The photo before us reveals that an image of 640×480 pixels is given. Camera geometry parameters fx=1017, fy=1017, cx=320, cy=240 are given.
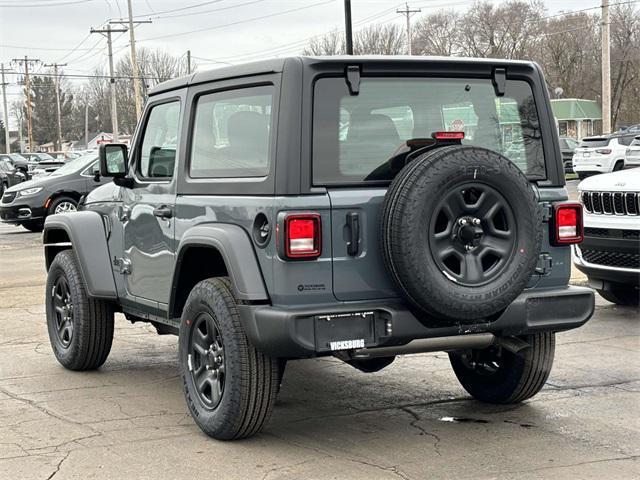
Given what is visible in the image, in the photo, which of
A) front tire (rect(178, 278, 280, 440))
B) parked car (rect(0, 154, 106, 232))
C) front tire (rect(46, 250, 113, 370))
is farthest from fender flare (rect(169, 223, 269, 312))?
parked car (rect(0, 154, 106, 232))

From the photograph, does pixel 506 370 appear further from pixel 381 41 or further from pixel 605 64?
pixel 381 41

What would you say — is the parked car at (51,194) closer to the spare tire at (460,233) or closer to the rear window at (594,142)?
the spare tire at (460,233)

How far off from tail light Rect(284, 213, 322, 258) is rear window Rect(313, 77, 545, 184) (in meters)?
0.24

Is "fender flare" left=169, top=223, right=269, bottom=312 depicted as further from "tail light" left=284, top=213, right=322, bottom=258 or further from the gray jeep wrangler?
"tail light" left=284, top=213, right=322, bottom=258

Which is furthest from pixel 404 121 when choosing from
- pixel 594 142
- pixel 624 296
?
pixel 594 142

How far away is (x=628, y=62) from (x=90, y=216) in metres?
76.7

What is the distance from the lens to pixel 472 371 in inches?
250

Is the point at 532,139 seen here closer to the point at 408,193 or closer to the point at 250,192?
the point at 408,193

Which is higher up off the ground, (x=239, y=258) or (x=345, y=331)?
(x=239, y=258)

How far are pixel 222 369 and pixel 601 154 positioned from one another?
29.3m

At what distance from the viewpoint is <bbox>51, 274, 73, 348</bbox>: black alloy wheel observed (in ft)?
24.3

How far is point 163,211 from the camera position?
19.9ft

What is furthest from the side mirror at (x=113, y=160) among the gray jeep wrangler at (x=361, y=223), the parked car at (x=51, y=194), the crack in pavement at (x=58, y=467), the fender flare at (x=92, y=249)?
the parked car at (x=51, y=194)

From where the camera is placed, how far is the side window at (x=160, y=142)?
619 cm
